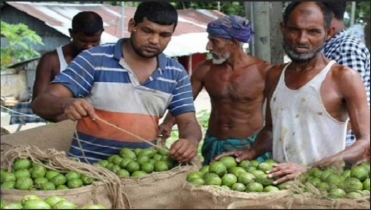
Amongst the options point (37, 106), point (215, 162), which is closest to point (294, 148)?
point (215, 162)

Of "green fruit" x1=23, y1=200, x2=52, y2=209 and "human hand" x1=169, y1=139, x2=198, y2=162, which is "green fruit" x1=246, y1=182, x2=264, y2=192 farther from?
"green fruit" x1=23, y1=200, x2=52, y2=209

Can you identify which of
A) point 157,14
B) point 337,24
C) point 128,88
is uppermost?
point 157,14

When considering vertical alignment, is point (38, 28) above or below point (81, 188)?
below

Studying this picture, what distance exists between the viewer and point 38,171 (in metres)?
2.86

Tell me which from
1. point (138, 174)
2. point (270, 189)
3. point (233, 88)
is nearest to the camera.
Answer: point (270, 189)

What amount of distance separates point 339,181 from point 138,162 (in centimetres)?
105

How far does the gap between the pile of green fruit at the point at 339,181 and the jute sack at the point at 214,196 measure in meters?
0.17

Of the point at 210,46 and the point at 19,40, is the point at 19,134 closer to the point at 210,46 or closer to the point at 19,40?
the point at 210,46

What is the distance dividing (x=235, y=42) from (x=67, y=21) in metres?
9.22

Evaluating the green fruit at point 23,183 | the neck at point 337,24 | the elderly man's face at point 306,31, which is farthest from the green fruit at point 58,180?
the neck at point 337,24

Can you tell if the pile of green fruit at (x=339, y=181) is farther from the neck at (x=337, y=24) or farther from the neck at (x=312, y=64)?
the neck at (x=337, y=24)

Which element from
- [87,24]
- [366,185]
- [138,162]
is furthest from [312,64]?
[87,24]

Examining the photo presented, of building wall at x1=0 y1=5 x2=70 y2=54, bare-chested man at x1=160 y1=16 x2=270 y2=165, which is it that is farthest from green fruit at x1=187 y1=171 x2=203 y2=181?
building wall at x1=0 y1=5 x2=70 y2=54

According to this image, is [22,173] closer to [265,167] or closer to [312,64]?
[265,167]
